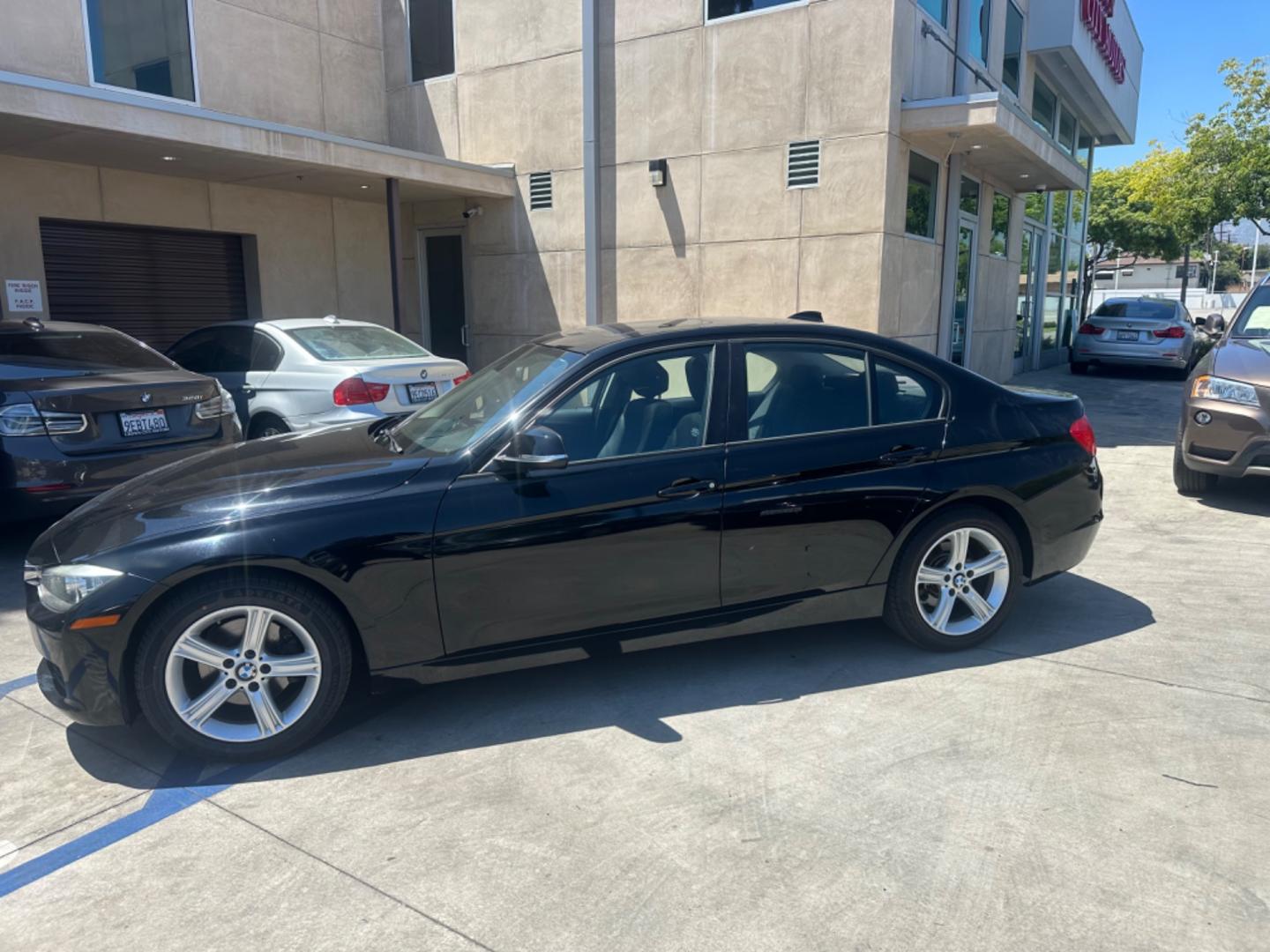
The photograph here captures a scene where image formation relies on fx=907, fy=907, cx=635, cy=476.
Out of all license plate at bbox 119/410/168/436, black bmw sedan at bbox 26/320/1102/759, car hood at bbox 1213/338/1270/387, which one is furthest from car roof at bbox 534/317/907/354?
car hood at bbox 1213/338/1270/387

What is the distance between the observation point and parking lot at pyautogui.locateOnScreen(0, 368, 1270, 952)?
2.50 m

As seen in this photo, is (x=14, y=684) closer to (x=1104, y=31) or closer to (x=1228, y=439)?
(x=1228, y=439)

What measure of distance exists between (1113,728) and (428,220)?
13.2 m

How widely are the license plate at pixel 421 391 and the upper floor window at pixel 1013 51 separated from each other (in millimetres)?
12238

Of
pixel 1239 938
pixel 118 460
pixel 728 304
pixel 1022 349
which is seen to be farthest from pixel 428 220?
pixel 1239 938

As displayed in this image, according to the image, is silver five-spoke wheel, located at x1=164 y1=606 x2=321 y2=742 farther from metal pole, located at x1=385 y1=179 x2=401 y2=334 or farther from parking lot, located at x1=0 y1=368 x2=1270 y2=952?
metal pole, located at x1=385 y1=179 x2=401 y2=334

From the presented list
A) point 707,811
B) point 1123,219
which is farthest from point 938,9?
point 1123,219

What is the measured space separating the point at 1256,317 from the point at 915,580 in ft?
18.7

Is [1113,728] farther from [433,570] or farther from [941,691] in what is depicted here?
[433,570]

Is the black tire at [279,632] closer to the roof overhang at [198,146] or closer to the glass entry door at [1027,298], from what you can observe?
the roof overhang at [198,146]

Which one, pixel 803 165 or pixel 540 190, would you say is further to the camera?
pixel 540 190

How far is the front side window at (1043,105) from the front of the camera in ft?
57.5

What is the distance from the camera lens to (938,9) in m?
12.1

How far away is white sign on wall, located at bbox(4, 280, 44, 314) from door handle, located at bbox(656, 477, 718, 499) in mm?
9504
